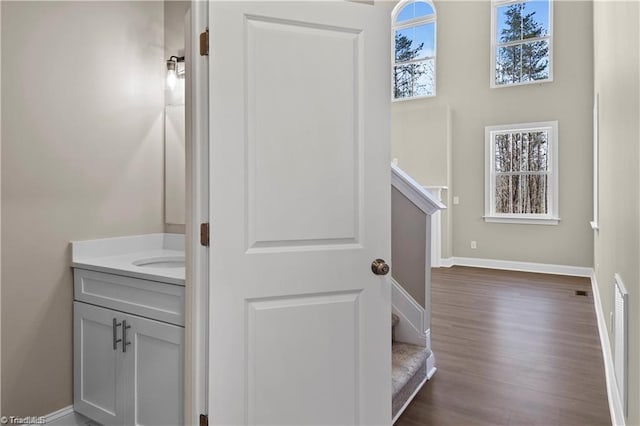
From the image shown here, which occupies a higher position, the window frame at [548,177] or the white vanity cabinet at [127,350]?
the window frame at [548,177]

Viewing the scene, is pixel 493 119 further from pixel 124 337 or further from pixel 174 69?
pixel 124 337

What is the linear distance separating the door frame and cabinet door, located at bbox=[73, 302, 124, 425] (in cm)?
61

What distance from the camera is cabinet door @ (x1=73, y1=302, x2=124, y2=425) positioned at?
1994 mm

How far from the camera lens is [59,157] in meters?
2.12

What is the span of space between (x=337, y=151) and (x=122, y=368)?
56.3 inches

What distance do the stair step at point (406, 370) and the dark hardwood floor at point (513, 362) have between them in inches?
2.7

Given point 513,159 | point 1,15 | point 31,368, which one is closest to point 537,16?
point 513,159

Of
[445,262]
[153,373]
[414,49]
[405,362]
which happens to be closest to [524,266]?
[445,262]

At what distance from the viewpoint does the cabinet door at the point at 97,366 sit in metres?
1.99

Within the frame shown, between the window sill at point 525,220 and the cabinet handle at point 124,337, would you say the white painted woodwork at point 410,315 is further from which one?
the window sill at point 525,220

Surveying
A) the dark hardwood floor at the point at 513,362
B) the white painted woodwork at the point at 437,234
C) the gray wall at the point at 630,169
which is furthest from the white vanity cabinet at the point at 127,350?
the white painted woodwork at the point at 437,234

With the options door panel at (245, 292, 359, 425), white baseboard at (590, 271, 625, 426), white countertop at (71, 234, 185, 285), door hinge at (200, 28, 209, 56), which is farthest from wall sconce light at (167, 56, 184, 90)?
white baseboard at (590, 271, 625, 426)

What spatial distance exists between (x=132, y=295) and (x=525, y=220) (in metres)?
6.14

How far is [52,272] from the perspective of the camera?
212cm
